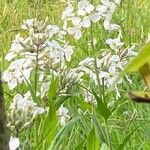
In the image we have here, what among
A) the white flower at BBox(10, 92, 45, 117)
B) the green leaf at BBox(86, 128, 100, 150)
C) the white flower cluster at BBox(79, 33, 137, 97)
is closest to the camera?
Result: the white flower at BBox(10, 92, 45, 117)

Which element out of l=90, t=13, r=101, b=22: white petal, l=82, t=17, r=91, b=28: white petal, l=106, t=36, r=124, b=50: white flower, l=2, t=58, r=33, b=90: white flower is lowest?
l=2, t=58, r=33, b=90: white flower

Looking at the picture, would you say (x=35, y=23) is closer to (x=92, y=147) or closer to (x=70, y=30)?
(x=70, y=30)

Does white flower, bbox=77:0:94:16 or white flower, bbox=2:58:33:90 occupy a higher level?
white flower, bbox=77:0:94:16

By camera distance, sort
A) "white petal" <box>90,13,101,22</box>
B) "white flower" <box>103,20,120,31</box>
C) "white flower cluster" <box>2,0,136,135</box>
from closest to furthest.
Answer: "white flower cluster" <box>2,0,136,135</box> < "white petal" <box>90,13,101,22</box> < "white flower" <box>103,20,120,31</box>

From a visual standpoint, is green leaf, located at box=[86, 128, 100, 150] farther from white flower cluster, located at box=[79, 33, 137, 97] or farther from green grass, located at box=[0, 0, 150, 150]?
white flower cluster, located at box=[79, 33, 137, 97]

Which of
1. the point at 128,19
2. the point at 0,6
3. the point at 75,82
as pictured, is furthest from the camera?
the point at 0,6

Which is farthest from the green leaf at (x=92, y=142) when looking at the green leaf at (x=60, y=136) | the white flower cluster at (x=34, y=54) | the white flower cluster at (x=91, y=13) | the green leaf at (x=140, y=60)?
the green leaf at (x=140, y=60)

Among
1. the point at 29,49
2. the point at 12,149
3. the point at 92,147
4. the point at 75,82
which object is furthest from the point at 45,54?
the point at 12,149

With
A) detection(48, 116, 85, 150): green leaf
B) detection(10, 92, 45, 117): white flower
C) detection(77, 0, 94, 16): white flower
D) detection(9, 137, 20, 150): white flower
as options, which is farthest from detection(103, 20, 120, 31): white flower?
detection(9, 137, 20, 150): white flower

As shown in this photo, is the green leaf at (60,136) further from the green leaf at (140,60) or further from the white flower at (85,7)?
the green leaf at (140,60)

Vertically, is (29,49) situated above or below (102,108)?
above

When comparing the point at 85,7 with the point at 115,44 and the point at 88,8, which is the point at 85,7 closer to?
the point at 88,8
